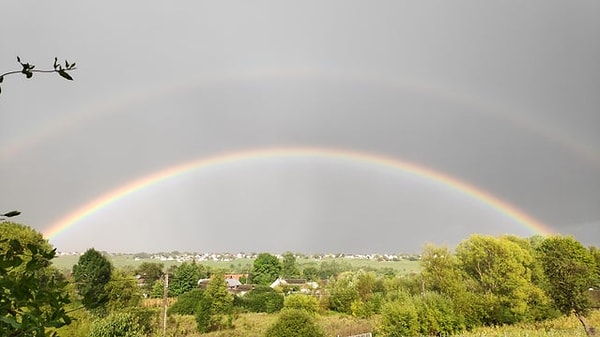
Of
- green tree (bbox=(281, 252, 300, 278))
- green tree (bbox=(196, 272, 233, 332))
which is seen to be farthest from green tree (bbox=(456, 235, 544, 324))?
green tree (bbox=(281, 252, 300, 278))

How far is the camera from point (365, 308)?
36.3 m

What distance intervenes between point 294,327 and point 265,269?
65.7 metres

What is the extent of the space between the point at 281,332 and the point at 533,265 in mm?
24088

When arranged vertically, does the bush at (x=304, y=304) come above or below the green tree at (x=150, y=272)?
below

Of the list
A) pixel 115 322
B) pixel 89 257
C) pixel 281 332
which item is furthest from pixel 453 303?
pixel 89 257

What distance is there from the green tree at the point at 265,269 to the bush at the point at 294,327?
62441mm

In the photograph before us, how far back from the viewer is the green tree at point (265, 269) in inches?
3169

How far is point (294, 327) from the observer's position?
18.4 metres

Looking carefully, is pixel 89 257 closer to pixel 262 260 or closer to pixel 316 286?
pixel 316 286

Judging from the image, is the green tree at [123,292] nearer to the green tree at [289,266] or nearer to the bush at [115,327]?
the bush at [115,327]

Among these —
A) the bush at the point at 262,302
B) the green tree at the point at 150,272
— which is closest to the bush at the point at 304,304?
the bush at the point at 262,302

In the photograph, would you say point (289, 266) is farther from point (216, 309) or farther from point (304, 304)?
point (304, 304)

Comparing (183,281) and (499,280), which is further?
(183,281)

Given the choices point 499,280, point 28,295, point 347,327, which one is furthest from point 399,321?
point 28,295
